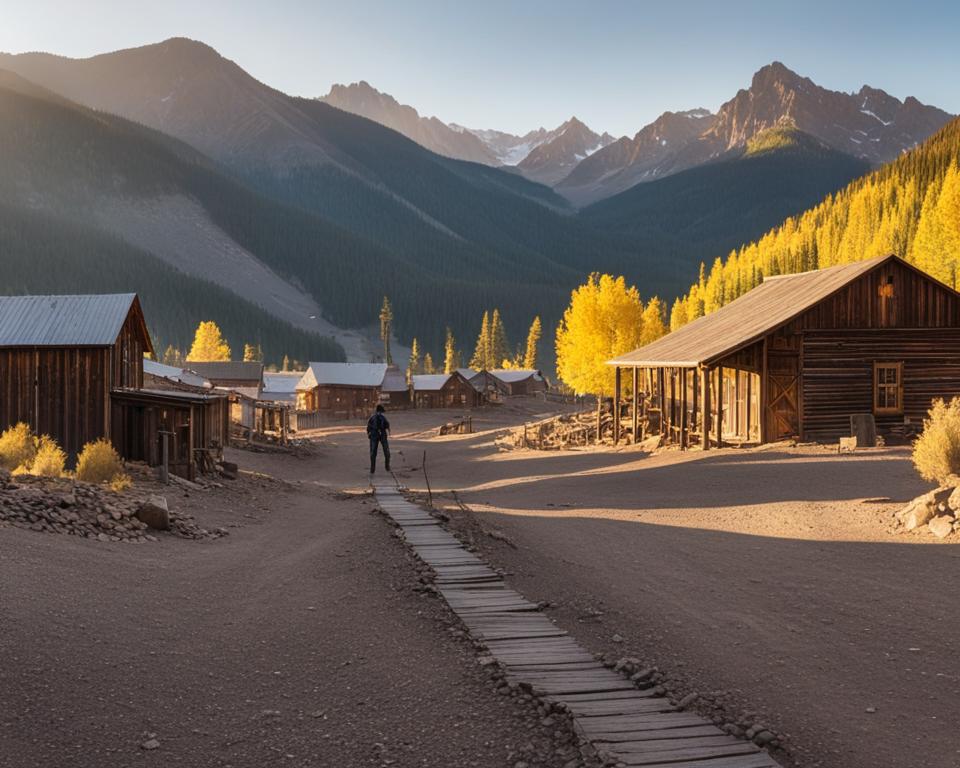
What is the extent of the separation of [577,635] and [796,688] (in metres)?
2.27

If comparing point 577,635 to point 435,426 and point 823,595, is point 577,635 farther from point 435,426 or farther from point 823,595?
point 435,426

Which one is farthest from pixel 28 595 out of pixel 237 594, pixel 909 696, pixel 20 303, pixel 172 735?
pixel 20 303

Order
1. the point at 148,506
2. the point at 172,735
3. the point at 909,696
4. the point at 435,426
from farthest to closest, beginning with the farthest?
the point at 435,426 < the point at 148,506 < the point at 909,696 < the point at 172,735

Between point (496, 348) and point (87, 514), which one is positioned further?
point (496, 348)

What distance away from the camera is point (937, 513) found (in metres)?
15.4

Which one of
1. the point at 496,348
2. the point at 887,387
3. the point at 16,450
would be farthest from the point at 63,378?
the point at 496,348

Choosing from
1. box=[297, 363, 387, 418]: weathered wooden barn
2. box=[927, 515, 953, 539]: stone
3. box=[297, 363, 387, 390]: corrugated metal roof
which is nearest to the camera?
box=[927, 515, 953, 539]: stone

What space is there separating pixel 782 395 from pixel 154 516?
75.8ft

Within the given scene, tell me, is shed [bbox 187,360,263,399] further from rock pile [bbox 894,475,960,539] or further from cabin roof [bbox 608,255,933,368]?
rock pile [bbox 894,475,960,539]

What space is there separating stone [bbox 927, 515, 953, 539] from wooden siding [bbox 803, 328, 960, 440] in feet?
52.2

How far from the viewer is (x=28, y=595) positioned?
29.8 ft

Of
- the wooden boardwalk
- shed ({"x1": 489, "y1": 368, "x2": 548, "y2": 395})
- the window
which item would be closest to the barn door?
the window

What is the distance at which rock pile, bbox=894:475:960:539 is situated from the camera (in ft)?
48.6

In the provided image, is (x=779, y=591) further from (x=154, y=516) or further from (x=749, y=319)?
(x=749, y=319)
